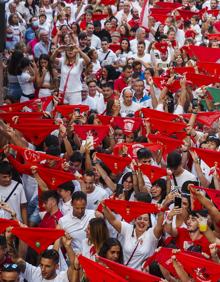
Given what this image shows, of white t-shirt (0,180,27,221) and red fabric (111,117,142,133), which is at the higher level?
red fabric (111,117,142,133)

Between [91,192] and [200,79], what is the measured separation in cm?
420

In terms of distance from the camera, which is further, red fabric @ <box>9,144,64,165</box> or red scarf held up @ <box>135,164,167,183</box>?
red fabric @ <box>9,144,64,165</box>

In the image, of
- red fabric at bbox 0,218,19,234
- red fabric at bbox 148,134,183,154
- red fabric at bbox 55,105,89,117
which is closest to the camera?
red fabric at bbox 0,218,19,234

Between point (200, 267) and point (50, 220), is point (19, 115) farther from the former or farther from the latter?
point (200, 267)

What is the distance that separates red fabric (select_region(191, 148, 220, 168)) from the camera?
37.4 ft

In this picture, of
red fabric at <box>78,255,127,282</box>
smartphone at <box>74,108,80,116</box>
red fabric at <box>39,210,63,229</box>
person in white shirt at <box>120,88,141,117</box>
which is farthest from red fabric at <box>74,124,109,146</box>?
red fabric at <box>78,255,127,282</box>

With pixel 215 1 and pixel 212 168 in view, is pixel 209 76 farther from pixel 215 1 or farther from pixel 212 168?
pixel 215 1

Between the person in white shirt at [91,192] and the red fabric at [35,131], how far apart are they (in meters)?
1.67

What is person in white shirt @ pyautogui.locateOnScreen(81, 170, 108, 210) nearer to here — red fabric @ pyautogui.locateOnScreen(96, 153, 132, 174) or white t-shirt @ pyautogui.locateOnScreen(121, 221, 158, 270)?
red fabric @ pyautogui.locateOnScreen(96, 153, 132, 174)

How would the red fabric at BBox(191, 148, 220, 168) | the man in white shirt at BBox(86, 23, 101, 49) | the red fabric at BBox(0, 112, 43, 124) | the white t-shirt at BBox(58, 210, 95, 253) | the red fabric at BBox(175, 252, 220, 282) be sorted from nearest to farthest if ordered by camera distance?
the red fabric at BBox(175, 252, 220, 282) < the white t-shirt at BBox(58, 210, 95, 253) < the red fabric at BBox(191, 148, 220, 168) < the red fabric at BBox(0, 112, 43, 124) < the man in white shirt at BBox(86, 23, 101, 49)

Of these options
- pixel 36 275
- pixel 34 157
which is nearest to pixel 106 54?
pixel 34 157

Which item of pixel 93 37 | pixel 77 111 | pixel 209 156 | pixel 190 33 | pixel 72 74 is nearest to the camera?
pixel 209 156

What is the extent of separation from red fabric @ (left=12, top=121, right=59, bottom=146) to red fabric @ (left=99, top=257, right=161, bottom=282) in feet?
13.3

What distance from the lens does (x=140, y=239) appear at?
9.94 meters
